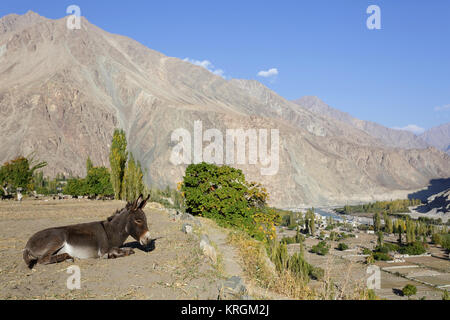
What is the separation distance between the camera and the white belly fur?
30.8ft

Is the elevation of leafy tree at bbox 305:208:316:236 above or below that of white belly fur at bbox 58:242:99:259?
below

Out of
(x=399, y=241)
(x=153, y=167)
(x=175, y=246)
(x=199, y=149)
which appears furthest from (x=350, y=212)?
(x=175, y=246)

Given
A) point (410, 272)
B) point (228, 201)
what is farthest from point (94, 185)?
point (410, 272)

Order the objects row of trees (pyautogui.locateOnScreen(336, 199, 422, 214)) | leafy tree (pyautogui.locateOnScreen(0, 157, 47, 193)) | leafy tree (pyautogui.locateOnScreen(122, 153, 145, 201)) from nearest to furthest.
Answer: leafy tree (pyautogui.locateOnScreen(0, 157, 47, 193)), leafy tree (pyautogui.locateOnScreen(122, 153, 145, 201)), row of trees (pyautogui.locateOnScreen(336, 199, 422, 214))

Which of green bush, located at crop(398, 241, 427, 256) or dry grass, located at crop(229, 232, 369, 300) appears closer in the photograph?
dry grass, located at crop(229, 232, 369, 300)

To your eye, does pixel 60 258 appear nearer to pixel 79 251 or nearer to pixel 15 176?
pixel 79 251

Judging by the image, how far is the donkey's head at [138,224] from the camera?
955 cm

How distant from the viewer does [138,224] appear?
9.61 m

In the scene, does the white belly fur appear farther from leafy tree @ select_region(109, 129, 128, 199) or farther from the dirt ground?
leafy tree @ select_region(109, 129, 128, 199)

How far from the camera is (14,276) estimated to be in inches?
324

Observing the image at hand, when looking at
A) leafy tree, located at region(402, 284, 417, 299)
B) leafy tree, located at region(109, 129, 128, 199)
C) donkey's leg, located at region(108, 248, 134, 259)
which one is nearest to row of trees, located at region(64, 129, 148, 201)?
leafy tree, located at region(109, 129, 128, 199)

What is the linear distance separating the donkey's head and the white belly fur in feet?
3.94

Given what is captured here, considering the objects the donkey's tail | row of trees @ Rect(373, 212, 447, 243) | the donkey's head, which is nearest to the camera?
the donkey's tail

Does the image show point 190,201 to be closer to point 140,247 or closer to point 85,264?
point 140,247
